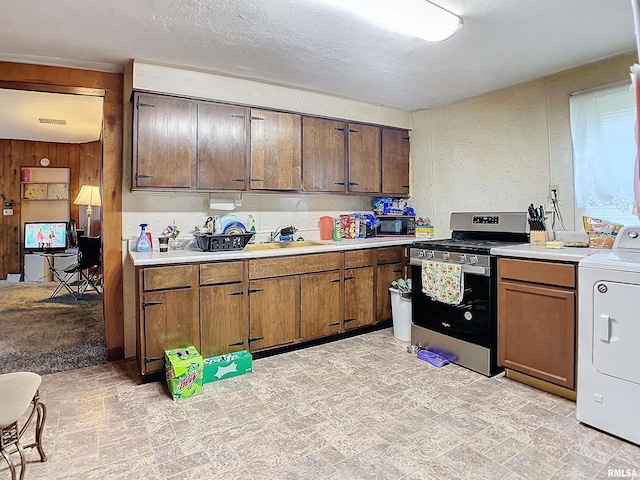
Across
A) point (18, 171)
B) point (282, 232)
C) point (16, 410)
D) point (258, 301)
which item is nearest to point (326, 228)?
point (282, 232)

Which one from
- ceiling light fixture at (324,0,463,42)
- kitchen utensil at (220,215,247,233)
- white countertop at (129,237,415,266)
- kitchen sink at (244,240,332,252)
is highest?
ceiling light fixture at (324,0,463,42)

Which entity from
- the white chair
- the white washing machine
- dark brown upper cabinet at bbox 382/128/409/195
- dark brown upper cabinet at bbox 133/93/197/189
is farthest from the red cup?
the white chair

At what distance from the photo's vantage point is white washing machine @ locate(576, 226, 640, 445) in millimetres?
1987

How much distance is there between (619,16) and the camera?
2.29m

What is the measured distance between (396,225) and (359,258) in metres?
0.87

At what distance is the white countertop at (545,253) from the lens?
238 cm

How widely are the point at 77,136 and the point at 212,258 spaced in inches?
204

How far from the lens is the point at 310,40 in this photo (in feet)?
8.49

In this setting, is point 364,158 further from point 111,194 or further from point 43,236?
point 43,236

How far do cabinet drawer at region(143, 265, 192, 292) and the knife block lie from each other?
105 inches

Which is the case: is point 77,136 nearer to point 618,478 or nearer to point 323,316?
point 323,316

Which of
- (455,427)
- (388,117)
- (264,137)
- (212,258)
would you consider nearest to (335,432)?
(455,427)

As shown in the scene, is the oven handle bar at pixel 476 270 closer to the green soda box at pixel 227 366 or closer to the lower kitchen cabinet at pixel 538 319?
the lower kitchen cabinet at pixel 538 319

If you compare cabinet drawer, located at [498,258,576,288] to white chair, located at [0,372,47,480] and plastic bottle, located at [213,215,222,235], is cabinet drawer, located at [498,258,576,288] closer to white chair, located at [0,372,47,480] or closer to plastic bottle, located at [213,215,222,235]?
plastic bottle, located at [213,215,222,235]
